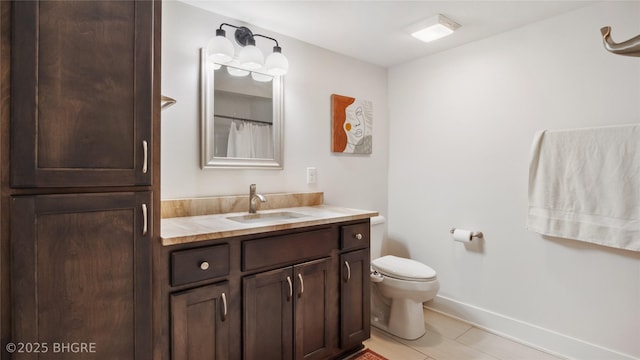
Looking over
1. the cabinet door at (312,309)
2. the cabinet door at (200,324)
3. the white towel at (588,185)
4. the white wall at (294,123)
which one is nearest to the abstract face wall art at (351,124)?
the white wall at (294,123)

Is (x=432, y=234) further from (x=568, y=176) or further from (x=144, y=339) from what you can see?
(x=144, y=339)

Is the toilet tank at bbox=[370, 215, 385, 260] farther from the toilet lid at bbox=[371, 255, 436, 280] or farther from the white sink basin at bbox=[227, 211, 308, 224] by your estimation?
the white sink basin at bbox=[227, 211, 308, 224]

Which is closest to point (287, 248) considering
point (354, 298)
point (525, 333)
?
point (354, 298)

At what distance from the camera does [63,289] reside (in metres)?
1.07

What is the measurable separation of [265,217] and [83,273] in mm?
1029

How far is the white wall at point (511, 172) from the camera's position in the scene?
72.4 inches

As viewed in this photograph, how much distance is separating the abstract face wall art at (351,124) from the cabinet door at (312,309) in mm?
1147

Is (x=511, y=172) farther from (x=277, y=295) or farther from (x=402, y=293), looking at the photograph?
(x=277, y=295)

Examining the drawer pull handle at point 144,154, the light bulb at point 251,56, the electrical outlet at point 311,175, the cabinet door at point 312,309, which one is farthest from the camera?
the electrical outlet at point 311,175

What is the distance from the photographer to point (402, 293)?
85.0 inches

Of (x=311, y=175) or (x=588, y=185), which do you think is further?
(x=311, y=175)

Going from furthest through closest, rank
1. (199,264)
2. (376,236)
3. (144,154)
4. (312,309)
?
(376,236) < (312,309) < (199,264) < (144,154)

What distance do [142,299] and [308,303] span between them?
2.70ft

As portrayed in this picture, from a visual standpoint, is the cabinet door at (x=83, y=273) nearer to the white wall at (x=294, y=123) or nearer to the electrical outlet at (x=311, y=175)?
the white wall at (x=294, y=123)
